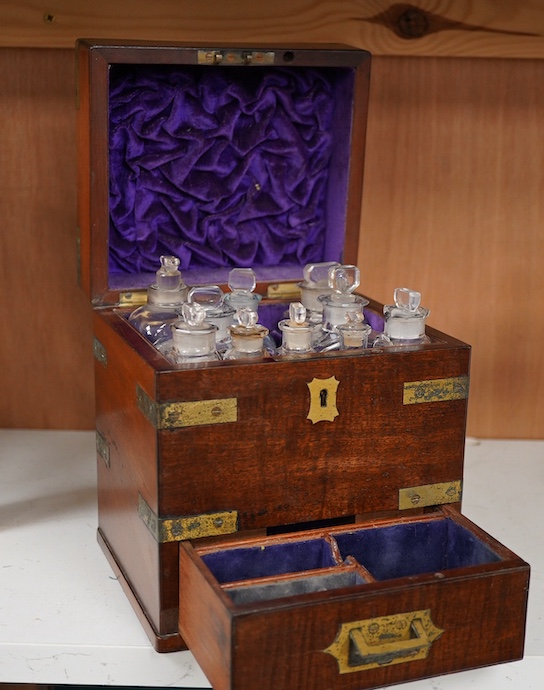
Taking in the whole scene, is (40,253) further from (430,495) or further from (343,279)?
(430,495)

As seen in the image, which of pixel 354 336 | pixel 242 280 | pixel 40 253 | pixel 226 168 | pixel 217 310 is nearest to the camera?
pixel 354 336

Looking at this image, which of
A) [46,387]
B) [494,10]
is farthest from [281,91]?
[46,387]

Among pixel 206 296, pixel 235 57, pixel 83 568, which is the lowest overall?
pixel 83 568

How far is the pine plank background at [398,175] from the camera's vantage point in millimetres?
1755

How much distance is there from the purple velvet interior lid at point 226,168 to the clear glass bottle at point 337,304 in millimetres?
169

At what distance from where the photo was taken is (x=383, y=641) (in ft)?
3.66

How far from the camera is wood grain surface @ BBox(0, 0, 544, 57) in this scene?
1724mm

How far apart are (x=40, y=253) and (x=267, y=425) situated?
76 centimetres

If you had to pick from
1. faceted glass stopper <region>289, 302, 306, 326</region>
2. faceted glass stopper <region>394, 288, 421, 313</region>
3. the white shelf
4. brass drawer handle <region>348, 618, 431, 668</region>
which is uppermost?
faceted glass stopper <region>394, 288, 421, 313</region>

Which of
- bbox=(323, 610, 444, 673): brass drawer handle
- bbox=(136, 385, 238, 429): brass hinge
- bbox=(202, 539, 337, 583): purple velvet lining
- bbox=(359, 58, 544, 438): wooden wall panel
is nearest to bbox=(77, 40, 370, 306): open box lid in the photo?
bbox=(359, 58, 544, 438): wooden wall panel

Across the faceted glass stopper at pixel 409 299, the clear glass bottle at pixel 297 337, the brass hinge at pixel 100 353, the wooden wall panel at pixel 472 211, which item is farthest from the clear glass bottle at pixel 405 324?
the wooden wall panel at pixel 472 211

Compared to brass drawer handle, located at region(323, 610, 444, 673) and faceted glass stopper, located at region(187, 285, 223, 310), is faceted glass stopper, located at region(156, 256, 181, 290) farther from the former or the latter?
brass drawer handle, located at region(323, 610, 444, 673)

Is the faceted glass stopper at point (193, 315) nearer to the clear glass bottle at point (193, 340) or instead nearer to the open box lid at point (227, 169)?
the clear glass bottle at point (193, 340)

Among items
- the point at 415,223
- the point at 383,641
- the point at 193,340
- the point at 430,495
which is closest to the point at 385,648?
the point at 383,641
